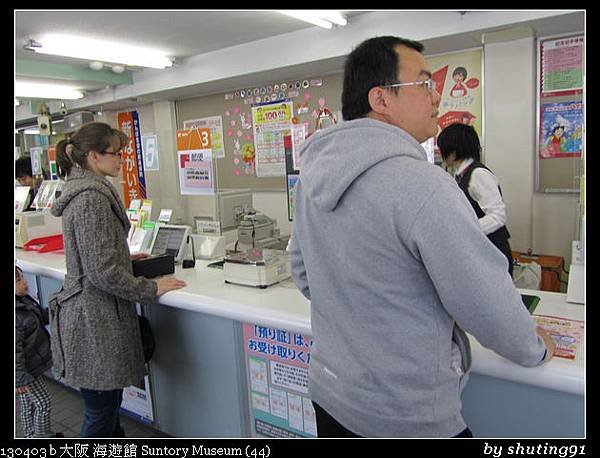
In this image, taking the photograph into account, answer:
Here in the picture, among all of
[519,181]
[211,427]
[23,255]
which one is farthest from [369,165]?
[519,181]

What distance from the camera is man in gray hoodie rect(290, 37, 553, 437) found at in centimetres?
94

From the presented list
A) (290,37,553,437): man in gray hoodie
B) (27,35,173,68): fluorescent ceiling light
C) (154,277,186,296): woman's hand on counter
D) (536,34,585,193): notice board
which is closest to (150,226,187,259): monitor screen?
(154,277,186,296): woman's hand on counter

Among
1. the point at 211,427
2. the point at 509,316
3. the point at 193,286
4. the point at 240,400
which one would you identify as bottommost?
the point at 211,427

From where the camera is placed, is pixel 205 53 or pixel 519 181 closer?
pixel 519 181

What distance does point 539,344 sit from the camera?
1.15m

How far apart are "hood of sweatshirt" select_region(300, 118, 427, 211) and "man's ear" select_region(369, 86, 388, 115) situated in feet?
0.16

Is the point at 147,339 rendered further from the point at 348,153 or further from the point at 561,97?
the point at 561,97

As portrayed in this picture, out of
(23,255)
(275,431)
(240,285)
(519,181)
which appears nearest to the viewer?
(275,431)

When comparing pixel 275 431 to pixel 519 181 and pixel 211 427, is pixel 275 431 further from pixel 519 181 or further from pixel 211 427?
pixel 519 181

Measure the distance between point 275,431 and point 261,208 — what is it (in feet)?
12.6

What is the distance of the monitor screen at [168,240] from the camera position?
2.73 meters

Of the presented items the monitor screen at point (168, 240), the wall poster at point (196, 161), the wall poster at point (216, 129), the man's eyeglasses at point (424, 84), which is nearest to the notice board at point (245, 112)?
the wall poster at point (216, 129)

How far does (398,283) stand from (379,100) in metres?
0.40

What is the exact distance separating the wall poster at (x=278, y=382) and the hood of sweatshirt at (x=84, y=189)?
69 cm
